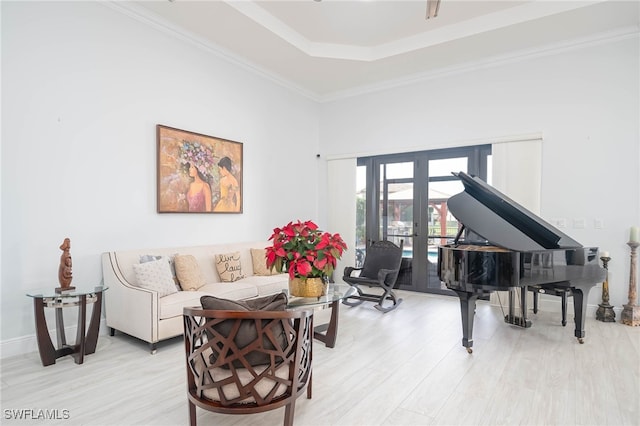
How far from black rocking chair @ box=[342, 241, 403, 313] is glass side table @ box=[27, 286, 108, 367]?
123 inches

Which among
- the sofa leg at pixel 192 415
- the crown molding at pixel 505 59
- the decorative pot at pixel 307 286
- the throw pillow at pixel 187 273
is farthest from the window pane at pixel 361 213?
the sofa leg at pixel 192 415

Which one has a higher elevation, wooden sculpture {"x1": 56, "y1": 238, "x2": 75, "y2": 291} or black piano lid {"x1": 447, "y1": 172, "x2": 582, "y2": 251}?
black piano lid {"x1": 447, "y1": 172, "x2": 582, "y2": 251}

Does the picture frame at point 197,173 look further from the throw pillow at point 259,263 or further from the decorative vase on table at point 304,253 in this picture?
the decorative vase on table at point 304,253

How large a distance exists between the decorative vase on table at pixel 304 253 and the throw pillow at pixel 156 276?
4.46 feet

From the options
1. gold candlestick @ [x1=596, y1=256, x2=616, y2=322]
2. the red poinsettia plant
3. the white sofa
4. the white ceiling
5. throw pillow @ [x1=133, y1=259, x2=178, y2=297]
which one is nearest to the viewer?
the red poinsettia plant

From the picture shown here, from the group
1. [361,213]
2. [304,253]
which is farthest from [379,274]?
[304,253]

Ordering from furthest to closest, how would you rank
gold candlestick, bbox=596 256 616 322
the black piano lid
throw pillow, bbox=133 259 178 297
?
gold candlestick, bbox=596 256 616 322
throw pillow, bbox=133 259 178 297
the black piano lid

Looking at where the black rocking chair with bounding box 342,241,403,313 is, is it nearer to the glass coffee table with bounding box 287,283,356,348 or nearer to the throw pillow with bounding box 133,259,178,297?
the glass coffee table with bounding box 287,283,356,348

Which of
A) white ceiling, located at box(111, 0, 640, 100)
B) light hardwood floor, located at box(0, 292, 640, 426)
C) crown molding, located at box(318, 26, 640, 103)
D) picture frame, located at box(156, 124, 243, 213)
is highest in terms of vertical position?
white ceiling, located at box(111, 0, 640, 100)

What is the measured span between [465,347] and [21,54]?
4881mm

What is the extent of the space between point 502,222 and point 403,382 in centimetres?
193

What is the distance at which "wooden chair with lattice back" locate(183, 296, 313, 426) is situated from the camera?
5.92 feet

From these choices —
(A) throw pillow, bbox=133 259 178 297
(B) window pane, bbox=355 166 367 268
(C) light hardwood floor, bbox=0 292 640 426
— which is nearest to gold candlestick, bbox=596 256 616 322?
Answer: (C) light hardwood floor, bbox=0 292 640 426

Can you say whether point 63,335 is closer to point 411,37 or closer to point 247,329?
point 247,329
